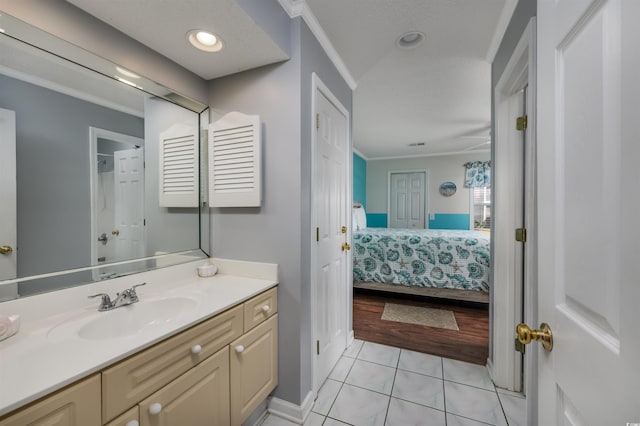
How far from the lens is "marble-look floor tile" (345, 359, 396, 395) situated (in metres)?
1.76

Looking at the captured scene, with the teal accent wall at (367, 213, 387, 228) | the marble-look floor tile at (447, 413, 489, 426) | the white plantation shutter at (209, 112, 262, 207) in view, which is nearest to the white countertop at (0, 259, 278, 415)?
the white plantation shutter at (209, 112, 262, 207)

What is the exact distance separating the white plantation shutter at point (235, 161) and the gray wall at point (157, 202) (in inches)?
8.1

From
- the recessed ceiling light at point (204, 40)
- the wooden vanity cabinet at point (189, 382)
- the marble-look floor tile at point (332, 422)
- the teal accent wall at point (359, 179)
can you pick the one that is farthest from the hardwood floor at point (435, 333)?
the teal accent wall at point (359, 179)

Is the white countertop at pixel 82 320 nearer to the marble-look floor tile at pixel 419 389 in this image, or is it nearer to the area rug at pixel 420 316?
the marble-look floor tile at pixel 419 389

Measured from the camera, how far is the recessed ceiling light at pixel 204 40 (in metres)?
1.26

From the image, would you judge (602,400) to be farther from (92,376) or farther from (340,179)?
(340,179)

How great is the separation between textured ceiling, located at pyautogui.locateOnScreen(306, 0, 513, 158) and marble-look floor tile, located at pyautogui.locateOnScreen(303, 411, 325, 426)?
91.2 inches

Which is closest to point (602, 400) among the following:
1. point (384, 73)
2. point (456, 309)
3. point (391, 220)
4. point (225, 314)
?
point (225, 314)

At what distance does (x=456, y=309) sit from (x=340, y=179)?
2.29 metres

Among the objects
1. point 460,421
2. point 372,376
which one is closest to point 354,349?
point 372,376

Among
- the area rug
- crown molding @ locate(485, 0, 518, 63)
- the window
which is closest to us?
crown molding @ locate(485, 0, 518, 63)

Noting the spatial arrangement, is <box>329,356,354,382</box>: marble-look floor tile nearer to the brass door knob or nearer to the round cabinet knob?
the round cabinet knob

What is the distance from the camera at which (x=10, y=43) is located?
0.96 m

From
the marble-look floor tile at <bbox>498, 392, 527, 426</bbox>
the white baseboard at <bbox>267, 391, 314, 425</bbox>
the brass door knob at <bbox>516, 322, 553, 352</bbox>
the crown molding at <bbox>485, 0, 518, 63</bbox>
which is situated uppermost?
the crown molding at <bbox>485, 0, 518, 63</bbox>
